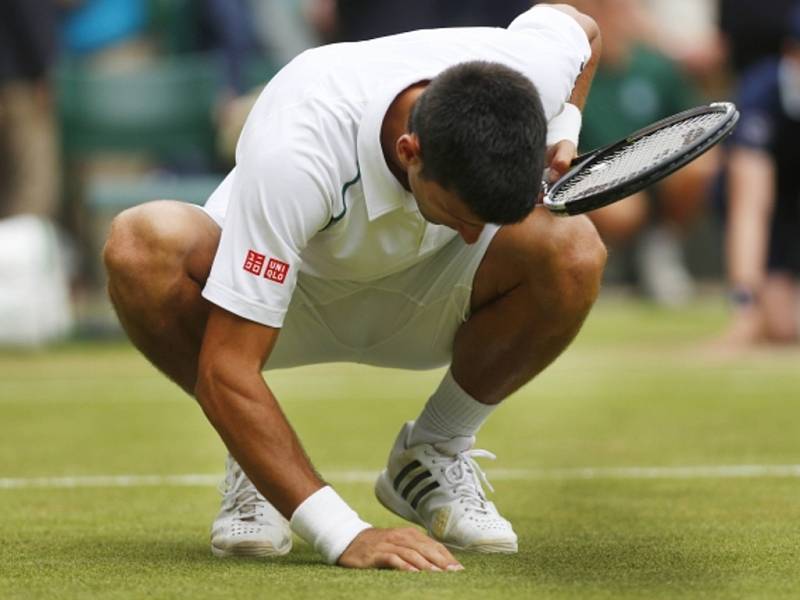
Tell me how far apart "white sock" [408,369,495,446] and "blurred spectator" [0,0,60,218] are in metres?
6.37

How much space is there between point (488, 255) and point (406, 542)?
0.80m

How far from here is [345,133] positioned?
352cm

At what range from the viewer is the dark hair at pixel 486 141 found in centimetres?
325

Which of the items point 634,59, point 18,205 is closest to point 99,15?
point 18,205

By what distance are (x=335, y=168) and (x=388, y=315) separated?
713 millimetres

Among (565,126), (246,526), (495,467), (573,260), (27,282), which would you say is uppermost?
(565,126)

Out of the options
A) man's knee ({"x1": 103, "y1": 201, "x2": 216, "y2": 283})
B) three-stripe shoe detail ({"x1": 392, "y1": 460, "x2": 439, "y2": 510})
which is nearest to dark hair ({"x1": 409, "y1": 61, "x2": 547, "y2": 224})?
man's knee ({"x1": 103, "y1": 201, "x2": 216, "y2": 283})

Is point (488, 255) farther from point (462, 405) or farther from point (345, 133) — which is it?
point (345, 133)

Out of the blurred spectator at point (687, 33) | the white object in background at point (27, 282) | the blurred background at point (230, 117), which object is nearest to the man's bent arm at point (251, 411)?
the blurred background at point (230, 117)

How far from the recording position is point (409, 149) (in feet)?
11.0

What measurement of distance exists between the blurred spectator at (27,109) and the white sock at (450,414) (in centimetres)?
637

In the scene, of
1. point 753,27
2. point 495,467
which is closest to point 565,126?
point 495,467

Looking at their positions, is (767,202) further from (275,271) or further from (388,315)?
(275,271)

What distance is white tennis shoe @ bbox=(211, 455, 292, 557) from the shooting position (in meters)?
3.79
